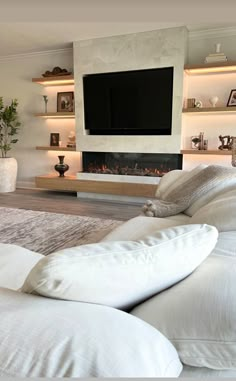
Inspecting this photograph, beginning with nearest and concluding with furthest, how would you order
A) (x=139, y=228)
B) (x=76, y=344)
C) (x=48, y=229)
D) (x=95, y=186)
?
1. (x=76, y=344)
2. (x=139, y=228)
3. (x=48, y=229)
4. (x=95, y=186)

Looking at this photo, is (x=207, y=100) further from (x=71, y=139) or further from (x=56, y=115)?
(x=56, y=115)

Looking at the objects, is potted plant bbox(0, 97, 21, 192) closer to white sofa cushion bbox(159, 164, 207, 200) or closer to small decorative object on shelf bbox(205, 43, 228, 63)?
small decorative object on shelf bbox(205, 43, 228, 63)

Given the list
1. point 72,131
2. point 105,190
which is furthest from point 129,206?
point 72,131

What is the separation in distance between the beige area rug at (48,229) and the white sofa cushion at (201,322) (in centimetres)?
176

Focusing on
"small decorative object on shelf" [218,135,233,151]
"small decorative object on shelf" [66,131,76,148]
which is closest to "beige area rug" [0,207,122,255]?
"small decorative object on shelf" [66,131,76,148]

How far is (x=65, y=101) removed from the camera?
5262 mm

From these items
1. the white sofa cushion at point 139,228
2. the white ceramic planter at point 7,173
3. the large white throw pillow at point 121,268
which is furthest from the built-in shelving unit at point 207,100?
the large white throw pillow at point 121,268

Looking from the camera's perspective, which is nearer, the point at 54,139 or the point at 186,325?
the point at 186,325

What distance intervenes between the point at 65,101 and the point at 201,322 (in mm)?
5090

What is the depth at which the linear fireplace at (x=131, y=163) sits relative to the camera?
15.3 feet

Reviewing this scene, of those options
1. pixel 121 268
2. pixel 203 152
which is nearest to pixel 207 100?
pixel 203 152

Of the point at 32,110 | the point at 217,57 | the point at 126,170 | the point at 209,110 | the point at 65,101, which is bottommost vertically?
the point at 126,170

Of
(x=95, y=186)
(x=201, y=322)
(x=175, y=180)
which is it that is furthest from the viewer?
(x=95, y=186)

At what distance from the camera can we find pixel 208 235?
86 cm
